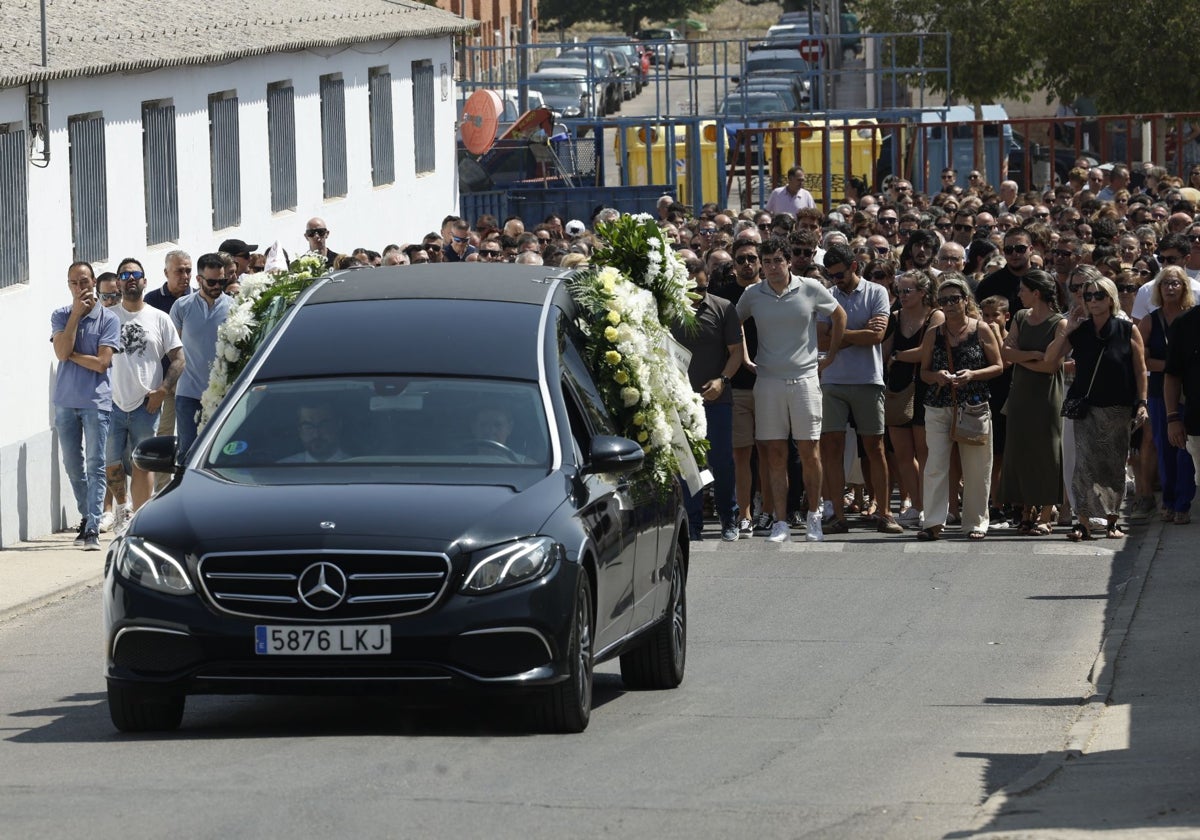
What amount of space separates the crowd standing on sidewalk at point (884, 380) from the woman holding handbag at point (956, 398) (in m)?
0.02

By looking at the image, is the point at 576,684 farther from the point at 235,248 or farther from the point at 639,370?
the point at 235,248

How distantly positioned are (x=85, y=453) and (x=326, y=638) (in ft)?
27.7

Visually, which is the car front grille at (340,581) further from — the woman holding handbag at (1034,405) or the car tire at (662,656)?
the woman holding handbag at (1034,405)

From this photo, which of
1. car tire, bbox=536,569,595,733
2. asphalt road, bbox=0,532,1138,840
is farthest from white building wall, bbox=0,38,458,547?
car tire, bbox=536,569,595,733

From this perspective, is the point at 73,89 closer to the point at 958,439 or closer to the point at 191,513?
the point at 958,439

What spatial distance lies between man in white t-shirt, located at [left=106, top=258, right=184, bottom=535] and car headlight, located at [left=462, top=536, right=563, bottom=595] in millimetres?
8357

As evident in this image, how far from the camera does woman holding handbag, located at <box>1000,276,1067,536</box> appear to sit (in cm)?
1706

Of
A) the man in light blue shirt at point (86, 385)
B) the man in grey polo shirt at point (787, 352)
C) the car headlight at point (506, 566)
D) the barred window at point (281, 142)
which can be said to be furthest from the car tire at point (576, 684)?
the barred window at point (281, 142)

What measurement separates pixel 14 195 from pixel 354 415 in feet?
32.8

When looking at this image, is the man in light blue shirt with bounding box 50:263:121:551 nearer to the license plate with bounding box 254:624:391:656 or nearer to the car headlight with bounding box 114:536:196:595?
the car headlight with bounding box 114:536:196:595

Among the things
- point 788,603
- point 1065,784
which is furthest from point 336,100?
point 1065,784

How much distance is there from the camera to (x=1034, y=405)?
17.3 metres

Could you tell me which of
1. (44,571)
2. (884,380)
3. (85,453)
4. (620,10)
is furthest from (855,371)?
(620,10)

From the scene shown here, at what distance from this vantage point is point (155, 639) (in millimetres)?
9000
